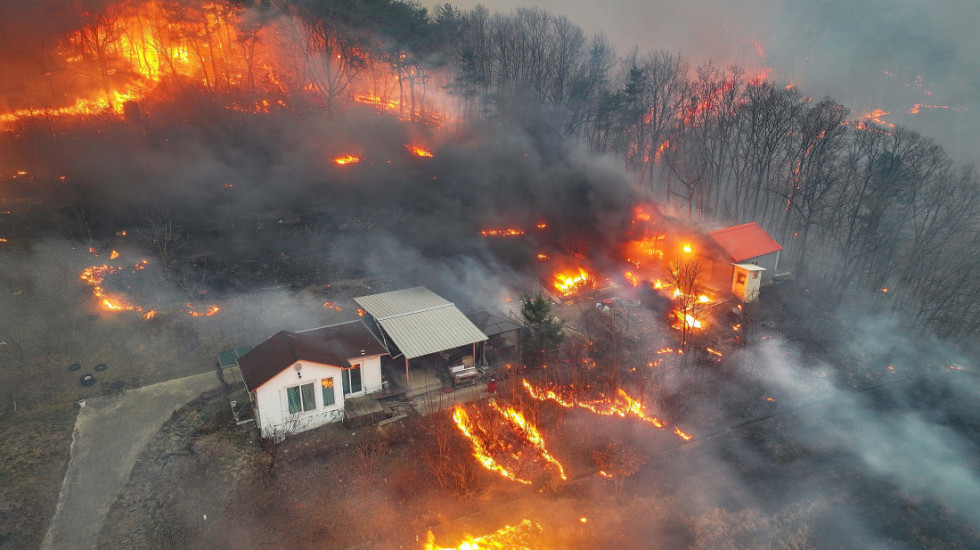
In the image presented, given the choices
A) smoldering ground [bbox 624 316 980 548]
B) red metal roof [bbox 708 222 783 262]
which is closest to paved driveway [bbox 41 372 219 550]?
smoldering ground [bbox 624 316 980 548]

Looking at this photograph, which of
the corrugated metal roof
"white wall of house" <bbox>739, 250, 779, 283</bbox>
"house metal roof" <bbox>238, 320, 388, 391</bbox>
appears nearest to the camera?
"house metal roof" <bbox>238, 320, 388, 391</bbox>

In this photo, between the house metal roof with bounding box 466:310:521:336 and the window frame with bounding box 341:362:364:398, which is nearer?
the window frame with bounding box 341:362:364:398

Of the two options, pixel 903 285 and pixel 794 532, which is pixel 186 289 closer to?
pixel 794 532

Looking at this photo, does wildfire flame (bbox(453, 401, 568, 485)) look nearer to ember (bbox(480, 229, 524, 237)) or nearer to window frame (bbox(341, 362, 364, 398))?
window frame (bbox(341, 362, 364, 398))

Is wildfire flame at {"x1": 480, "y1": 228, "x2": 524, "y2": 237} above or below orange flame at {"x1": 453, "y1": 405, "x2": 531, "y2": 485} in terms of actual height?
above

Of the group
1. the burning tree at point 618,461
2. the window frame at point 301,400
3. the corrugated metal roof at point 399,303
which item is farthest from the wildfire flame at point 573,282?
the window frame at point 301,400

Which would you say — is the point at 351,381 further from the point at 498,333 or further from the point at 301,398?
the point at 498,333

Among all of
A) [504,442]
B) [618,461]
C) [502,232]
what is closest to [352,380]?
[504,442]


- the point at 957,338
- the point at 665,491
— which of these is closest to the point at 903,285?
the point at 957,338
